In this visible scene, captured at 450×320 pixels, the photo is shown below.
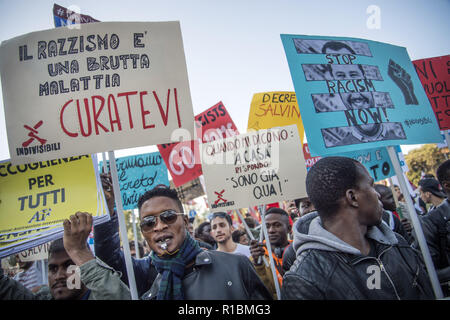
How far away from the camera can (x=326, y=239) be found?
1.75 meters

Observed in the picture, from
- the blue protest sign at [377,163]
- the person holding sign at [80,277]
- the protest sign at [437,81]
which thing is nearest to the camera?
the person holding sign at [80,277]

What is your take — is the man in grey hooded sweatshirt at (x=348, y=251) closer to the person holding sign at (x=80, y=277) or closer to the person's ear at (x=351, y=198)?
the person's ear at (x=351, y=198)

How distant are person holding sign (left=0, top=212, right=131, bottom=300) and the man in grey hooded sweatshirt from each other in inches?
45.1

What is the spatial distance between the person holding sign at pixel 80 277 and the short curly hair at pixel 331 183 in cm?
148

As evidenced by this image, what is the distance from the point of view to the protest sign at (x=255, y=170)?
3.29 metres

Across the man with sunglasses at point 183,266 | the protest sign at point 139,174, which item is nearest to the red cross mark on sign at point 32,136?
the man with sunglasses at point 183,266

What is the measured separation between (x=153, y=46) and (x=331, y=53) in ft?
6.12

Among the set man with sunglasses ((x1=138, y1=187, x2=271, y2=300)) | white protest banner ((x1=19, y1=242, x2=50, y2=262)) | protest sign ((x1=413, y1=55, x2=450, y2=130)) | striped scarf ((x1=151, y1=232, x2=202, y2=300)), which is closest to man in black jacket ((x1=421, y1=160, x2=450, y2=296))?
protest sign ((x1=413, y1=55, x2=450, y2=130))

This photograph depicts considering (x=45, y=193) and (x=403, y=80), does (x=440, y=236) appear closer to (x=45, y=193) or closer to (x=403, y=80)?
(x=403, y=80)

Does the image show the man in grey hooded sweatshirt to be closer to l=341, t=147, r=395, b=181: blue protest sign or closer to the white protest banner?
l=341, t=147, r=395, b=181: blue protest sign

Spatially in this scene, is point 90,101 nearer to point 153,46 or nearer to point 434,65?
point 153,46

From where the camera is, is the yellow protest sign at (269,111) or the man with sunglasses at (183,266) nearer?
the man with sunglasses at (183,266)

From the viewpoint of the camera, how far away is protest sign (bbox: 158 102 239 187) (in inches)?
190
